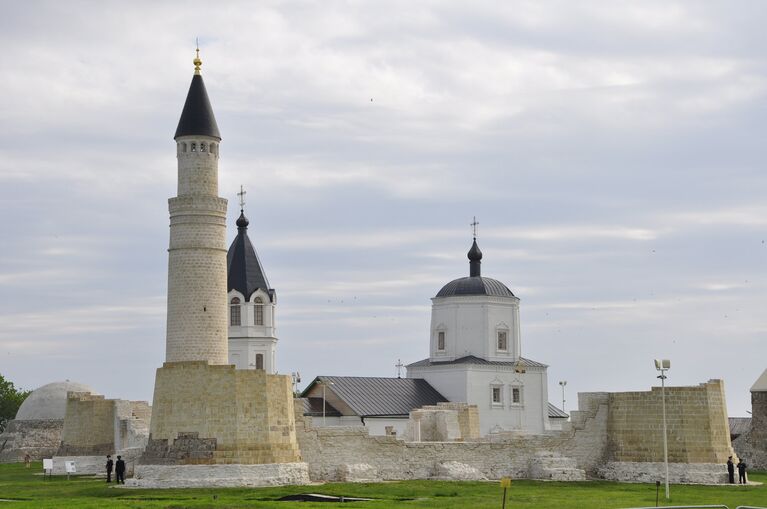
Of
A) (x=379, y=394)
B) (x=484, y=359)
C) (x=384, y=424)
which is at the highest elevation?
(x=484, y=359)

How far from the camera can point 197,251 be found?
1672 inches

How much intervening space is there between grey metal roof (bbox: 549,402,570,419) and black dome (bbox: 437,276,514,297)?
7009 mm

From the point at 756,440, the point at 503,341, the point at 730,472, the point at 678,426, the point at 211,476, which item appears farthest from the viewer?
the point at 503,341

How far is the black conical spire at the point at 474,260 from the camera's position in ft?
213

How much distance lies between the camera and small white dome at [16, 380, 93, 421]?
2473 inches

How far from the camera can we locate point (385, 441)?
132 ft

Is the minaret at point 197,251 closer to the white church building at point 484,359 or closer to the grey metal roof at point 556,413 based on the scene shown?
the white church building at point 484,359

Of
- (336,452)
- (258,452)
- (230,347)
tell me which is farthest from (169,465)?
(230,347)

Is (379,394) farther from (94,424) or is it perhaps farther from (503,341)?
(94,424)

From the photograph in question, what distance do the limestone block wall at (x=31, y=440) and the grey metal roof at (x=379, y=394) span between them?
12.5 m

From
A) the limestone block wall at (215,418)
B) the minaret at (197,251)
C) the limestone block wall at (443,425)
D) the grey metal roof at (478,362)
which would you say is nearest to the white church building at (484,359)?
the grey metal roof at (478,362)

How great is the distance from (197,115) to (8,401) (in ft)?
150

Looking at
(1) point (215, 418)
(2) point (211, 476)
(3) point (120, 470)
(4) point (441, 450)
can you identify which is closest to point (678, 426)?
(4) point (441, 450)

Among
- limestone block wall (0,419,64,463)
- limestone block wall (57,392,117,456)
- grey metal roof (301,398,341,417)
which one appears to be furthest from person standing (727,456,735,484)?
limestone block wall (0,419,64,463)
